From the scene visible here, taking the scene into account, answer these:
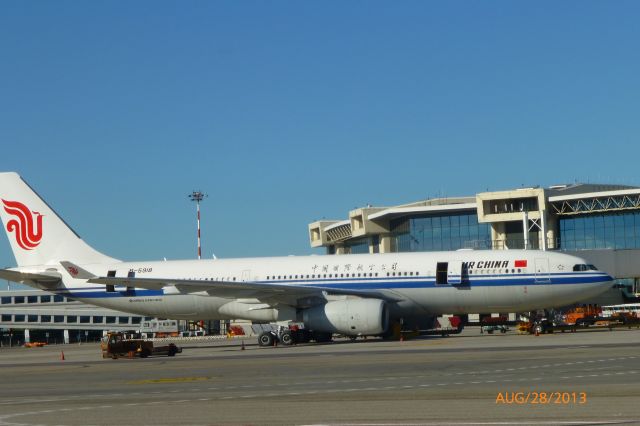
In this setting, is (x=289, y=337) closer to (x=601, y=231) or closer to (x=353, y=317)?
(x=353, y=317)

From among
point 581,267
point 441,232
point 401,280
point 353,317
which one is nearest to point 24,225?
point 353,317

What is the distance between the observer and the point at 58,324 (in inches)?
→ 3971

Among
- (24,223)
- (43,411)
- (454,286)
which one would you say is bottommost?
(43,411)

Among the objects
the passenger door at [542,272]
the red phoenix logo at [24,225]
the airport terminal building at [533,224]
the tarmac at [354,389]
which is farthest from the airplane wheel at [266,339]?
the airport terminal building at [533,224]

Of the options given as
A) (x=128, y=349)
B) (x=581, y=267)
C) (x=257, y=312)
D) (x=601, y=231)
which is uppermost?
(x=601, y=231)

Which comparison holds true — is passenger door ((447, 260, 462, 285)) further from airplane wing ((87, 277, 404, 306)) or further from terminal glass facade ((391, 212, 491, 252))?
terminal glass facade ((391, 212, 491, 252))

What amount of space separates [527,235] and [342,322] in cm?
4836

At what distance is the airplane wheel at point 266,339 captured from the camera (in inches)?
1920

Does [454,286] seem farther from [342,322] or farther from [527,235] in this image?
[527,235]

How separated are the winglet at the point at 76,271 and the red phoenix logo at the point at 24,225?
13.7 ft

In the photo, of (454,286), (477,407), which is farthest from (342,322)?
(477,407)

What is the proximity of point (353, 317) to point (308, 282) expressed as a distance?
5.25m
